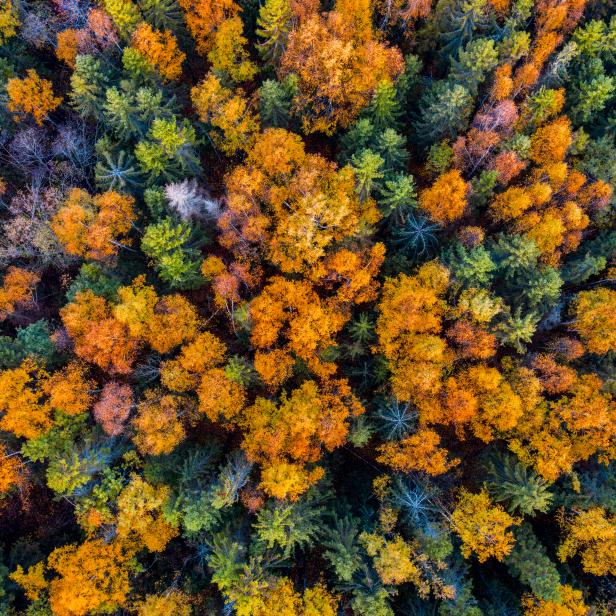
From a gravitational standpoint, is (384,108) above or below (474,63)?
below

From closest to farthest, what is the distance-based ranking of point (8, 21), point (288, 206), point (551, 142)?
point (288, 206) → point (8, 21) → point (551, 142)

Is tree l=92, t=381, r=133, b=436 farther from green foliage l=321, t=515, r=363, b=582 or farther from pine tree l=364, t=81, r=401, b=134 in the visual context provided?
pine tree l=364, t=81, r=401, b=134

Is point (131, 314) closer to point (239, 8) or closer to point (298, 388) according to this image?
point (298, 388)

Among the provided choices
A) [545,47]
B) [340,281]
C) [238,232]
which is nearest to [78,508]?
[238,232]

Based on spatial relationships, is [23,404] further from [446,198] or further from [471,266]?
[446,198]

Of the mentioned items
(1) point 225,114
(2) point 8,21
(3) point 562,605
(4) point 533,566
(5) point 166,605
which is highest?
(1) point 225,114

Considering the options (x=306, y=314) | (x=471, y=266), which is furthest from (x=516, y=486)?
(x=306, y=314)

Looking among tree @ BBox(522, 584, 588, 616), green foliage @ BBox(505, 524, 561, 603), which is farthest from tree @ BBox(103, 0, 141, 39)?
tree @ BBox(522, 584, 588, 616)
